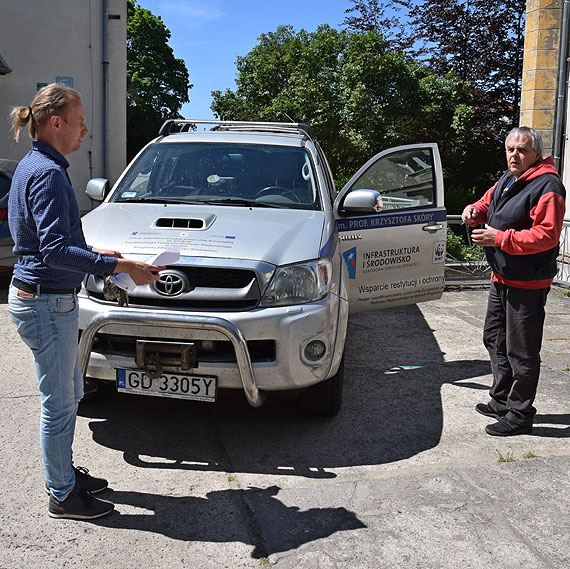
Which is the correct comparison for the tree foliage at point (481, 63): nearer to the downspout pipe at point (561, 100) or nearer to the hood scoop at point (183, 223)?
the downspout pipe at point (561, 100)

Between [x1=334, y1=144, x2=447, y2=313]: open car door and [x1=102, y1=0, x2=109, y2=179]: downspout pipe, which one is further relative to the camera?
[x1=102, y1=0, x2=109, y2=179]: downspout pipe

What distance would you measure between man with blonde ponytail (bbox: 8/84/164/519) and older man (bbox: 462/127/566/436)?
2.35m

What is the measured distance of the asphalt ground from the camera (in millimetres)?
3020

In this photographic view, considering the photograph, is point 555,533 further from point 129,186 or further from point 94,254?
point 129,186

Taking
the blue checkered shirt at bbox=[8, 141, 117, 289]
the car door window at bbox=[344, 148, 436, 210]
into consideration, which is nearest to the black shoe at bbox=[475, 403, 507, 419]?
the car door window at bbox=[344, 148, 436, 210]

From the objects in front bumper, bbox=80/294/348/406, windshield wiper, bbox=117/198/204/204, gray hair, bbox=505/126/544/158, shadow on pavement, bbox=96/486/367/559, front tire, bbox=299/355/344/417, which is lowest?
shadow on pavement, bbox=96/486/367/559

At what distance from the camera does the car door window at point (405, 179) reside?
5727 mm

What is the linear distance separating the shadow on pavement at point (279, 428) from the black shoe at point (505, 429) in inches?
13.7

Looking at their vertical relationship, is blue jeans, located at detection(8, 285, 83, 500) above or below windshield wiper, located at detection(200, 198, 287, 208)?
below

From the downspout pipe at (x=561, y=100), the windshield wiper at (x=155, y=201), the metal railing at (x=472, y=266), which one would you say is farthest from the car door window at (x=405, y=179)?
the downspout pipe at (x=561, y=100)

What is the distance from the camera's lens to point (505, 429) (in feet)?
A: 14.7

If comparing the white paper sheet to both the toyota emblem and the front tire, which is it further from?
the front tire

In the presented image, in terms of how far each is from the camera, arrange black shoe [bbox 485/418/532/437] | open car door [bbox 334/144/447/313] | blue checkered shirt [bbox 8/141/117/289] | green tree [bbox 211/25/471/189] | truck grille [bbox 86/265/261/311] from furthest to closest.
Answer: green tree [bbox 211/25/471/189]
open car door [bbox 334/144/447/313]
black shoe [bbox 485/418/532/437]
truck grille [bbox 86/265/261/311]
blue checkered shirt [bbox 8/141/117/289]

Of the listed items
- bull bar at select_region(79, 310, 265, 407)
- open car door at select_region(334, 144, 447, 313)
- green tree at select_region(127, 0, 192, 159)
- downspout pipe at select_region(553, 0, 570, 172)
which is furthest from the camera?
green tree at select_region(127, 0, 192, 159)
